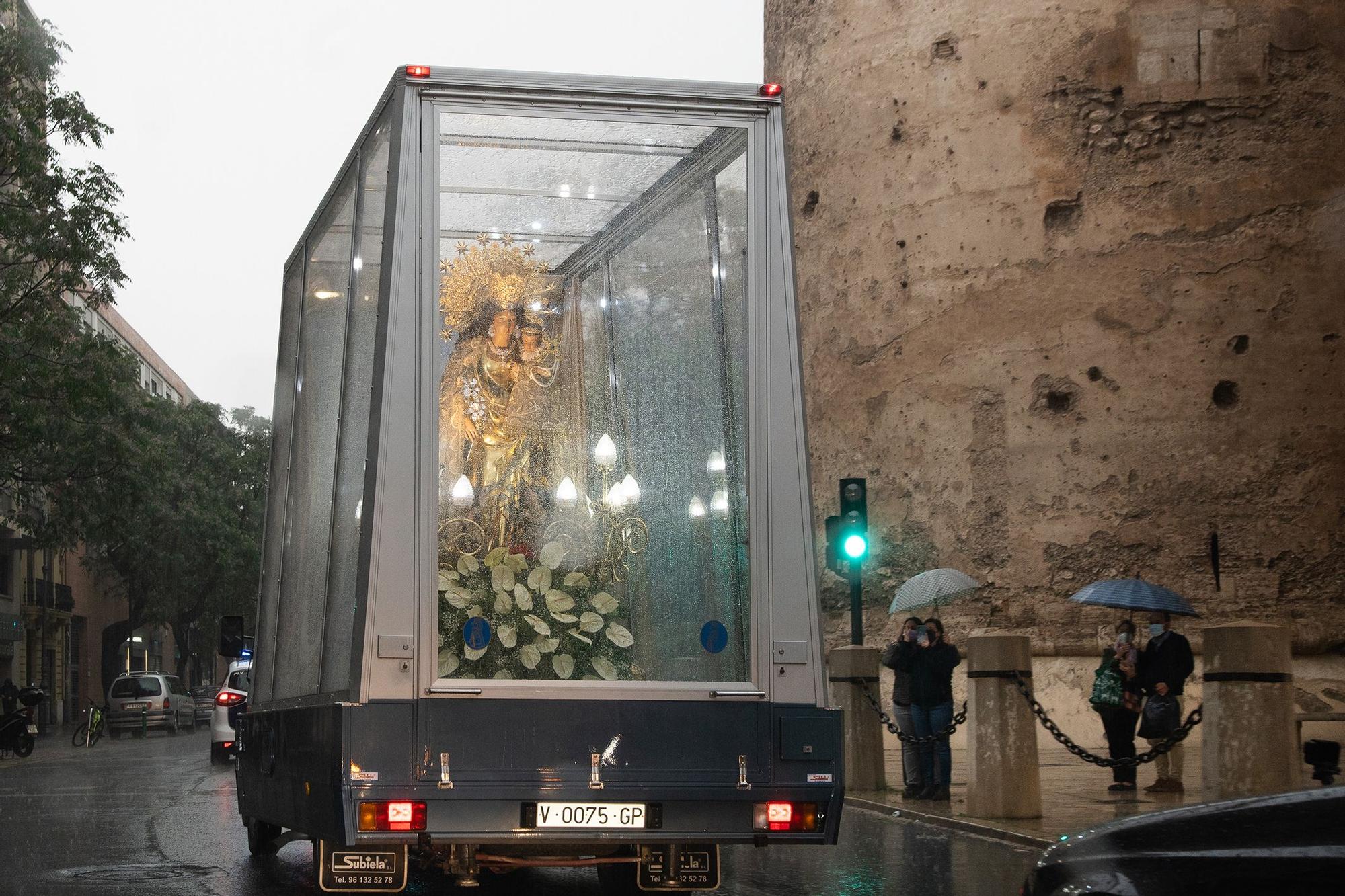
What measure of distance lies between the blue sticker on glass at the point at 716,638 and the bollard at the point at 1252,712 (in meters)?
5.72

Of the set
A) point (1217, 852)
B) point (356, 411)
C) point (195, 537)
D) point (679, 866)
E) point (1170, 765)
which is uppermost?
point (195, 537)

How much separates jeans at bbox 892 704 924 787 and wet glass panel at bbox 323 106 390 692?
8659mm

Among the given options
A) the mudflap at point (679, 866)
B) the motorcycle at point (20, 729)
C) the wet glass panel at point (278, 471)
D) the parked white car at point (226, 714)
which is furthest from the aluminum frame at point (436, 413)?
the motorcycle at point (20, 729)

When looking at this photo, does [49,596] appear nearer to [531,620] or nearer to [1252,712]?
[1252,712]

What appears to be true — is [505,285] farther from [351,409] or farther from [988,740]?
[988,740]

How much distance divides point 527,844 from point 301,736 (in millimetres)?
1181

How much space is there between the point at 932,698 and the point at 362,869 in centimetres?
862

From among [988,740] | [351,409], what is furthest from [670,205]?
[988,740]

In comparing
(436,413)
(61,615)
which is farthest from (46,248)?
(61,615)

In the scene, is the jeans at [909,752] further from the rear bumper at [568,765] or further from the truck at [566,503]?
the rear bumper at [568,765]

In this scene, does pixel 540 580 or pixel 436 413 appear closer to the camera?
pixel 436 413

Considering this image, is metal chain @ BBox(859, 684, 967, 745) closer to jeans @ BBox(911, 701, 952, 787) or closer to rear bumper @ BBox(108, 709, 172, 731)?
jeans @ BBox(911, 701, 952, 787)

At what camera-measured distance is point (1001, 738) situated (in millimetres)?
12953

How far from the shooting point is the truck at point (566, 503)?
655 centimetres
